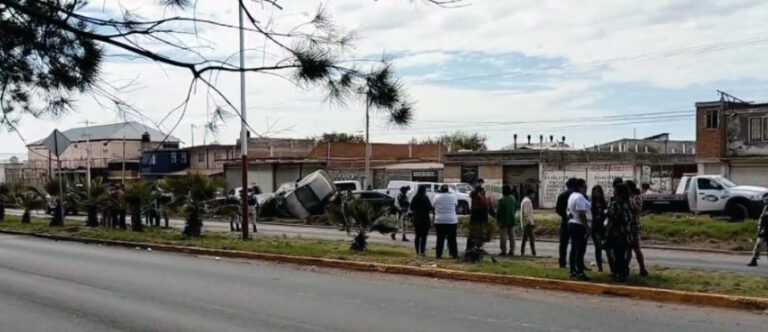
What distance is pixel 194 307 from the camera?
10992 mm

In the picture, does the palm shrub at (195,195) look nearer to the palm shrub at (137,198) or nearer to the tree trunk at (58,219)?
the palm shrub at (137,198)

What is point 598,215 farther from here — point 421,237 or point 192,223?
point 192,223

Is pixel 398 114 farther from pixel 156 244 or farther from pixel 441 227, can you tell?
pixel 156 244

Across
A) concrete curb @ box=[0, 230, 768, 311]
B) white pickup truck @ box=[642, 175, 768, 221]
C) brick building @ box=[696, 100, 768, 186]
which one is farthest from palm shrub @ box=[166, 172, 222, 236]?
brick building @ box=[696, 100, 768, 186]

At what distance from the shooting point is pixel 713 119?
4522 cm

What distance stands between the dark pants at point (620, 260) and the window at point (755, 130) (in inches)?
1369

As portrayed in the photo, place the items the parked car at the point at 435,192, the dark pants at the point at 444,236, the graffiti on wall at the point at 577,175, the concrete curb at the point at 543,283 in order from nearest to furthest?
the concrete curb at the point at 543,283, the dark pants at the point at 444,236, the parked car at the point at 435,192, the graffiti on wall at the point at 577,175

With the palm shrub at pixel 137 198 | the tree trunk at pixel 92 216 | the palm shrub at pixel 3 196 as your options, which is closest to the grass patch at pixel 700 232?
the palm shrub at pixel 137 198

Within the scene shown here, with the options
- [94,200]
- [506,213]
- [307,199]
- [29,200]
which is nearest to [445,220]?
[506,213]

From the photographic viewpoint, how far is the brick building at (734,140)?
42812mm

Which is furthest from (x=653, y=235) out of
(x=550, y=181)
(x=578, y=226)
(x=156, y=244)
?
(x=550, y=181)

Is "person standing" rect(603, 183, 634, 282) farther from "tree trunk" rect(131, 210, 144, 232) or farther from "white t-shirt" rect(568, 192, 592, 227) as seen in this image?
"tree trunk" rect(131, 210, 144, 232)

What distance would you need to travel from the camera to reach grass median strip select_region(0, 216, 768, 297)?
11.9 meters

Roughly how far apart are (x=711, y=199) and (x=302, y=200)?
57.4 ft
